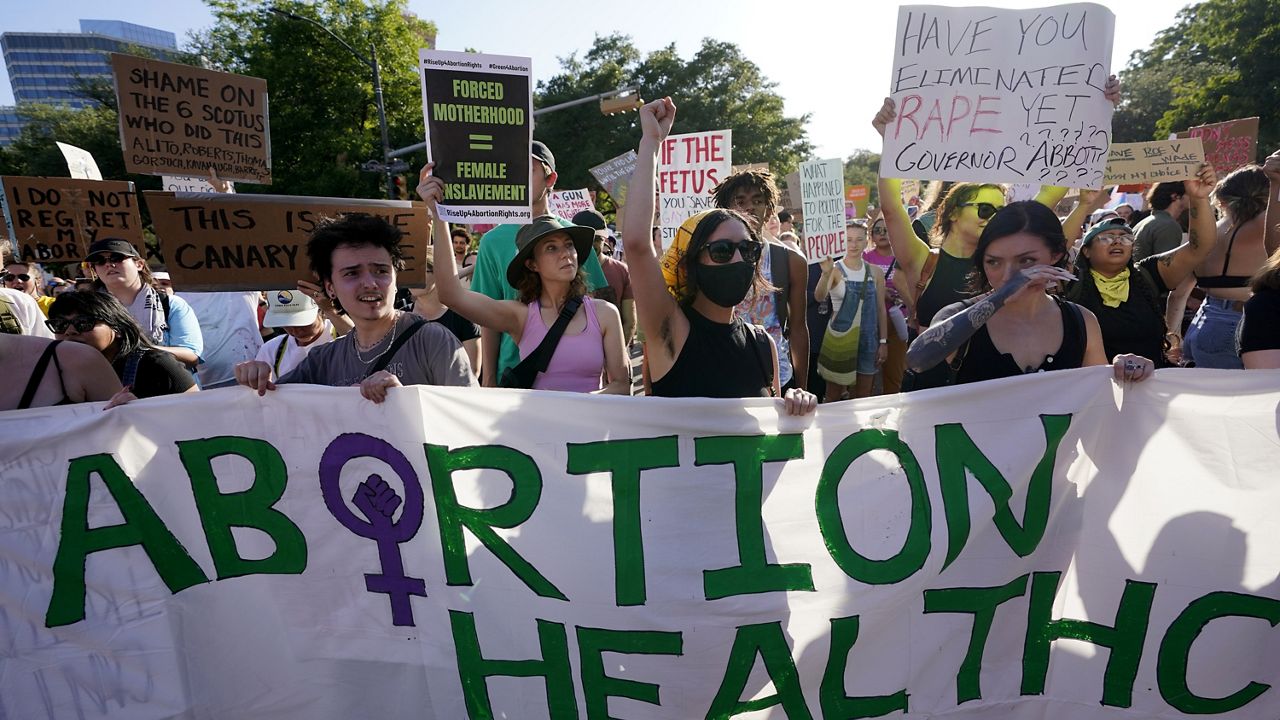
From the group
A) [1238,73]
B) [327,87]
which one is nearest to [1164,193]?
[327,87]

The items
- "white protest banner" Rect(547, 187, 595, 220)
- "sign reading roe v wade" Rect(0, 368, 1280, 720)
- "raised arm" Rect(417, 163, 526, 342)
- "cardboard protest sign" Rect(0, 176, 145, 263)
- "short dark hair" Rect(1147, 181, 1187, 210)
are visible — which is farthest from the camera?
"white protest banner" Rect(547, 187, 595, 220)

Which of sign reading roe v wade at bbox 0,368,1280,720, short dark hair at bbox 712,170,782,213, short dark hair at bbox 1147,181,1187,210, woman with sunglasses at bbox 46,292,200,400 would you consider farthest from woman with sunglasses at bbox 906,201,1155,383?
short dark hair at bbox 1147,181,1187,210

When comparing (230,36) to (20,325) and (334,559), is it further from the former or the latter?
(334,559)

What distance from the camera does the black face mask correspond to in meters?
2.60

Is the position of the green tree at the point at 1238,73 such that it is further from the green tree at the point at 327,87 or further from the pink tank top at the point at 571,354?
the pink tank top at the point at 571,354

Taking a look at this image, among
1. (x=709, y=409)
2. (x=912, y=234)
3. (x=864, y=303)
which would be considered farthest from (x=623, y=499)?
(x=864, y=303)

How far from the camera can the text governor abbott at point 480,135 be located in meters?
3.26

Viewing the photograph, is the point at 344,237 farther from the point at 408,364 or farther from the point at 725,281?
the point at 725,281

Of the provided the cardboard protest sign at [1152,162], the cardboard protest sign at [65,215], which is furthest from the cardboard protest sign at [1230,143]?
the cardboard protest sign at [65,215]

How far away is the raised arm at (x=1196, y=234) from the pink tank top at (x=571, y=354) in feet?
10.2

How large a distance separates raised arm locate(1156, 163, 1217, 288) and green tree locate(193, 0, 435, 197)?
28899 millimetres

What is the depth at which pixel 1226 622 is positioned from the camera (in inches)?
96.4

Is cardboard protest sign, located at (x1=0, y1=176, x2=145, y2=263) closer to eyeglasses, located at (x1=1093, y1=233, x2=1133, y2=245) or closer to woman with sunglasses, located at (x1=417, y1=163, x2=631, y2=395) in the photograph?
woman with sunglasses, located at (x1=417, y1=163, x2=631, y2=395)

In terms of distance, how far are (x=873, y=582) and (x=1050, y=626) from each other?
58 cm
